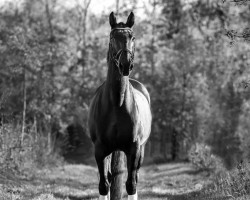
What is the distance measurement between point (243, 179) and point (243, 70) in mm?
19549

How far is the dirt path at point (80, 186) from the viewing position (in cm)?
980

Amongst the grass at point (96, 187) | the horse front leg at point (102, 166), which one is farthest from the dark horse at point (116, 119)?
the grass at point (96, 187)

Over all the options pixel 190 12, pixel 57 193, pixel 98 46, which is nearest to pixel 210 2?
pixel 190 12

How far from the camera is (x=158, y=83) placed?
25.8 metres

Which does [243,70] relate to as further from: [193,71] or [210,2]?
[210,2]

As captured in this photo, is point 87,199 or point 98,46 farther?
point 98,46

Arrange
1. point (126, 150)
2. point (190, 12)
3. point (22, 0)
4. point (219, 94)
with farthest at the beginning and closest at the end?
point (190, 12)
point (22, 0)
point (219, 94)
point (126, 150)

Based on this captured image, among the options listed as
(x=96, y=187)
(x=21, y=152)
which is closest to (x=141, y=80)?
(x=21, y=152)

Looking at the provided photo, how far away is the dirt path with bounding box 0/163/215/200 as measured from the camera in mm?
9800

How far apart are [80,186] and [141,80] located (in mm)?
13527

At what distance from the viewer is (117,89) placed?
632cm

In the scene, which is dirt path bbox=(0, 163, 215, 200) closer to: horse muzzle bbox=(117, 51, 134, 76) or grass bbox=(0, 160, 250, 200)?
grass bbox=(0, 160, 250, 200)

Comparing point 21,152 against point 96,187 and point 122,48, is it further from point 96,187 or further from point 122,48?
point 122,48

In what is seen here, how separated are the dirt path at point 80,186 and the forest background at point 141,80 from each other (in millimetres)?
961
